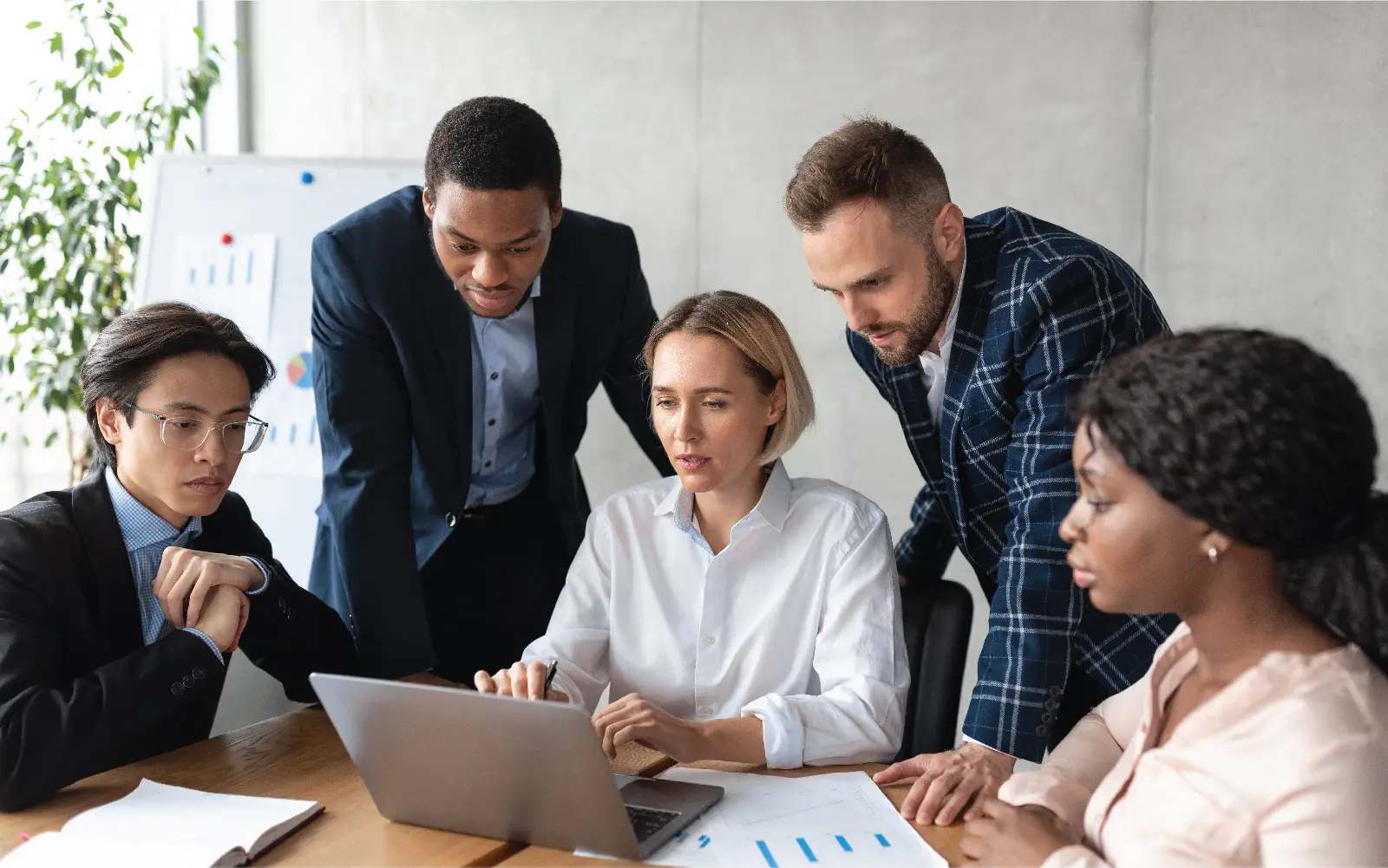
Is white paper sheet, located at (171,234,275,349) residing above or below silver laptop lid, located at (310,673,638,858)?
above

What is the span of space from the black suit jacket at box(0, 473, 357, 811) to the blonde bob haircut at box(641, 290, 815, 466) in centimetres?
81

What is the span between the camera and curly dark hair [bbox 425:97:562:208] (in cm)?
210

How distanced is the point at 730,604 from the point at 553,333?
77 centimetres

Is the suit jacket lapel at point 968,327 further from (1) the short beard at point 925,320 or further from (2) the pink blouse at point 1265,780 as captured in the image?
(2) the pink blouse at point 1265,780

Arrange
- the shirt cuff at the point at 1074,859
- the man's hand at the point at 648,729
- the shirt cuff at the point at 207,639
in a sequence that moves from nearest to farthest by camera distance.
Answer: the shirt cuff at the point at 1074,859
the man's hand at the point at 648,729
the shirt cuff at the point at 207,639

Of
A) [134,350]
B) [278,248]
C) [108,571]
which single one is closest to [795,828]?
[108,571]

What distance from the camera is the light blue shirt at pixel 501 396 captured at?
8.25 ft

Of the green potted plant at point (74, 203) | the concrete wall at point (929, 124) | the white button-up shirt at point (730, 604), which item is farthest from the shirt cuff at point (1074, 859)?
the green potted plant at point (74, 203)

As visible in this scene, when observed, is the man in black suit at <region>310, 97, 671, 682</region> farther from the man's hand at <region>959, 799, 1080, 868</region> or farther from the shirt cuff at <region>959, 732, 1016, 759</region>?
the man's hand at <region>959, 799, 1080, 868</region>

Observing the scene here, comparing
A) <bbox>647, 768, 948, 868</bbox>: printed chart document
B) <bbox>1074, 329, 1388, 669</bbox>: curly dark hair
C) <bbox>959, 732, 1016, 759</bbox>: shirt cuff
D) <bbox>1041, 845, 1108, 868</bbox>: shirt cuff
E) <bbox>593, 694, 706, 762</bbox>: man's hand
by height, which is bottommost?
<bbox>647, 768, 948, 868</bbox>: printed chart document

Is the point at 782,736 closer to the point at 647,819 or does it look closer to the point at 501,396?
the point at 647,819

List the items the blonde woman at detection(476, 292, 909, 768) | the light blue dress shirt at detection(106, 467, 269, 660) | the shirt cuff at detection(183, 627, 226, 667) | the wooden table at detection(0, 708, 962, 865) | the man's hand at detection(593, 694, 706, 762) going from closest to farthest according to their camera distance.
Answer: the wooden table at detection(0, 708, 962, 865) → the man's hand at detection(593, 694, 706, 762) → the shirt cuff at detection(183, 627, 226, 667) → the light blue dress shirt at detection(106, 467, 269, 660) → the blonde woman at detection(476, 292, 909, 768)

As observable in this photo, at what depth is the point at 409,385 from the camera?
2.41m

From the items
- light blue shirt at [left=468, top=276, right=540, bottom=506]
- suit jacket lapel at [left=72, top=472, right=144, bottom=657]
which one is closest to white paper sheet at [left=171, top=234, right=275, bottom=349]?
light blue shirt at [left=468, top=276, right=540, bottom=506]
